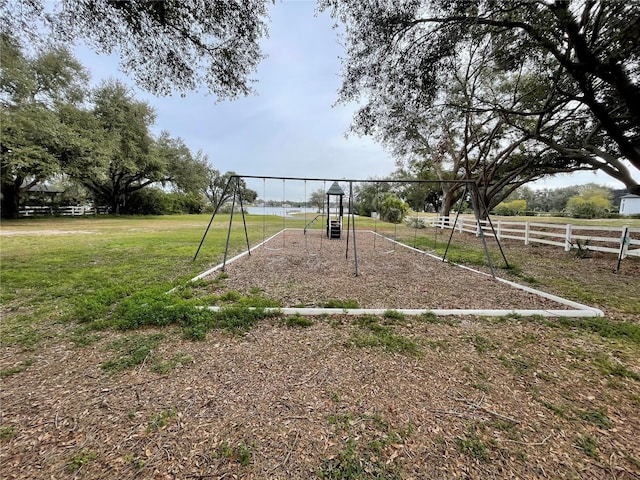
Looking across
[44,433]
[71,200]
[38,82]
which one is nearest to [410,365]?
[44,433]

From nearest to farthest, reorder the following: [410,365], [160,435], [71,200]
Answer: [160,435], [410,365], [71,200]

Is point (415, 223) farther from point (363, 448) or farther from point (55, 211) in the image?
point (55, 211)

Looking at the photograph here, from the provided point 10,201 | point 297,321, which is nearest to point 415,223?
point 297,321

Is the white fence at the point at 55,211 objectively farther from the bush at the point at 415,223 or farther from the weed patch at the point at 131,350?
the bush at the point at 415,223

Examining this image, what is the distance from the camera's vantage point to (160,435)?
1.43 metres

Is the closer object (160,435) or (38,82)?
(160,435)

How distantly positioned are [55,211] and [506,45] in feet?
97.4

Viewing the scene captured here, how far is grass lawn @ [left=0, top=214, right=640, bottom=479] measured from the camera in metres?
1.30

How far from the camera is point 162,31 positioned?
4273 millimetres

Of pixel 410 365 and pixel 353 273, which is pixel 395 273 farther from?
pixel 410 365

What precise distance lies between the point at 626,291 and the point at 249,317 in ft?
18.4

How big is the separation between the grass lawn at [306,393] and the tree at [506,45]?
166 inches

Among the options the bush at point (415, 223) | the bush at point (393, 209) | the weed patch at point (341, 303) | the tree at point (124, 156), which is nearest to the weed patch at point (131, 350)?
the weed patch at point (341, 303)

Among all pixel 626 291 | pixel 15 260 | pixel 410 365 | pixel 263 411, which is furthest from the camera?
pixel 15 260
